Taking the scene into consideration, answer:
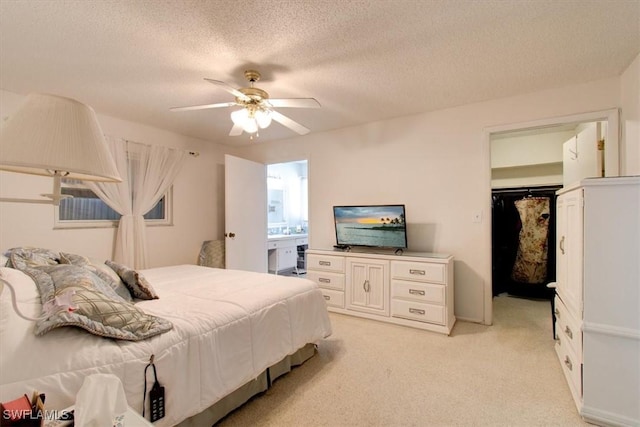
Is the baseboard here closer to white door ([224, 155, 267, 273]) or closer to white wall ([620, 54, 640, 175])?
white wall ([620, 54, 640, 175])

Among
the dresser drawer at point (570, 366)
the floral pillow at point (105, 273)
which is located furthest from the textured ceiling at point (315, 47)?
the dresser drawer at point (570, 366)

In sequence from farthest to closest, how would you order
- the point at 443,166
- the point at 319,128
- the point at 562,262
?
the point at 319,128, the point at 443,166, the point at 562,262

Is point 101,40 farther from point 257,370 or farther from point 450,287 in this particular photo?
point 450,287

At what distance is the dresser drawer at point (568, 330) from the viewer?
1.76 meters

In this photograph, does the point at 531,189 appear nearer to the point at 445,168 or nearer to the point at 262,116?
the point at 445,168

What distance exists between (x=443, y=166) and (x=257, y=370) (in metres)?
2.80

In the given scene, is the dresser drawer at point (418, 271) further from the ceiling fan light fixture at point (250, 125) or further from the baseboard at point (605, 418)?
the ceiling fan light fixture at point (250, 125)

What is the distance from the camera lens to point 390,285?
3.14 m

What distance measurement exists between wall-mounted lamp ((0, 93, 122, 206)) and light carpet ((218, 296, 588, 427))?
159 cm

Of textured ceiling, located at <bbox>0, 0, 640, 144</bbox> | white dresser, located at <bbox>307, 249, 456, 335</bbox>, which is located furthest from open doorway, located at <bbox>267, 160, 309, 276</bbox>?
textured ceiling, located at <bbox>0, 0, 640, 144</bbox>

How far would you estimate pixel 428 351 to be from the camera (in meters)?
2.49

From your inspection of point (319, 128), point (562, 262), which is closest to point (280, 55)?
point (319, 128)

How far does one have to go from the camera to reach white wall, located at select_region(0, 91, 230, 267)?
2.70 meters

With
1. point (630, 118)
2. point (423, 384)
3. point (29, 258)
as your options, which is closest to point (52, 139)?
point (29, 258)
